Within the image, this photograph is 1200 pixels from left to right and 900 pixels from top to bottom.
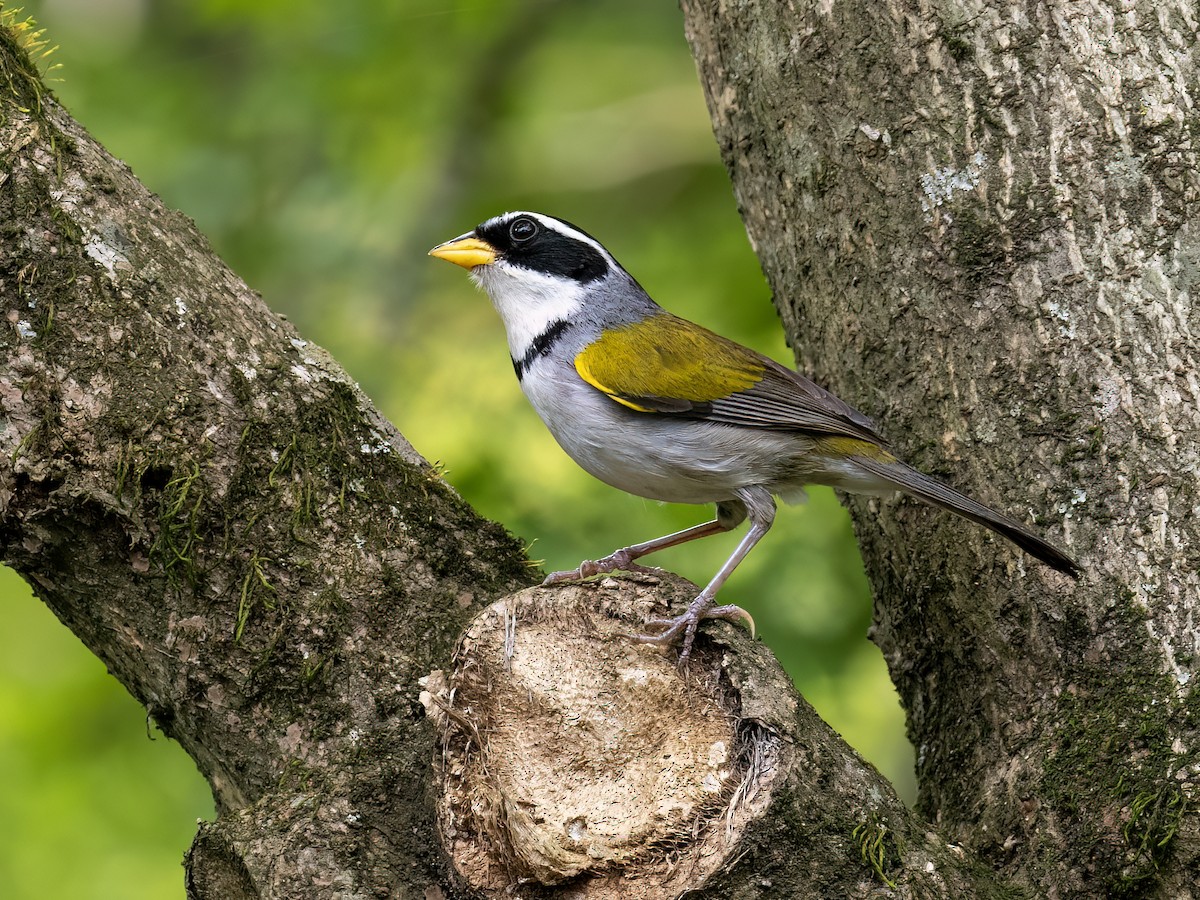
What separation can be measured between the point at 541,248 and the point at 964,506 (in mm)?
2544

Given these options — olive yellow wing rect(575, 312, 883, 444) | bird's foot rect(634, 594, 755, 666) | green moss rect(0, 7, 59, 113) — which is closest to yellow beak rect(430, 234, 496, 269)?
olive yellow wing rect(575, 312, 883, 444)

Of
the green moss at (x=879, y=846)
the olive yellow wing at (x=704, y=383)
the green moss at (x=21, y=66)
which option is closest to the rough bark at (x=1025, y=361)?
the olive yellow wing at (x=704, y=383)

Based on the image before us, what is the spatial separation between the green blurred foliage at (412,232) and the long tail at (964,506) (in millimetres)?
2118

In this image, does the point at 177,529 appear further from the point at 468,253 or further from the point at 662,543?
the point at 468,253

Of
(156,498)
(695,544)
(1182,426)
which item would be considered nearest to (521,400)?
(695,544)

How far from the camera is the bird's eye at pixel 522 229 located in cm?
547

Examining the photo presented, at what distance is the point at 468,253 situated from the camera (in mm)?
5449

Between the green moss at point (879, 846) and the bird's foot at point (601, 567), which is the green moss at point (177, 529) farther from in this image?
the green moss at point (879, 846)

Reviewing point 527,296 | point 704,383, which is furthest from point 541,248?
point 704,383

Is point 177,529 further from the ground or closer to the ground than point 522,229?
closer to the ground

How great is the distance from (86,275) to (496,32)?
653 cm

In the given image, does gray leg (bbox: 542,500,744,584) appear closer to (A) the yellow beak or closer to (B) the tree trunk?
(B) the tree trunk

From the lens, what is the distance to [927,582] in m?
4.12

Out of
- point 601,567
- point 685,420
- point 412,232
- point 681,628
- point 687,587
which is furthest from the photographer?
point 412,232
